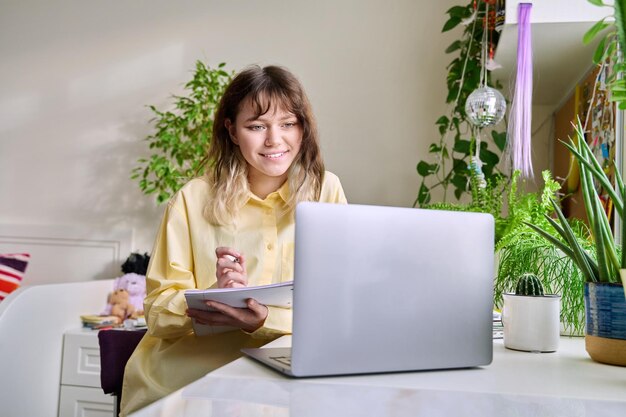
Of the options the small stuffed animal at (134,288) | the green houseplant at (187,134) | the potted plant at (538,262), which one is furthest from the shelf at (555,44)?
the small stuffed animal at (134,288)

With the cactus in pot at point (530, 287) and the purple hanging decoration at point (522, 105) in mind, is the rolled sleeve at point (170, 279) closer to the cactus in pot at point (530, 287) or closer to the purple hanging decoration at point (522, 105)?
the cactus in pot at point (530, 287)

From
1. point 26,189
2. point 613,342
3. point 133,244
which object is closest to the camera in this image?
point 613,342

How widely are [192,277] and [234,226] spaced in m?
0.13

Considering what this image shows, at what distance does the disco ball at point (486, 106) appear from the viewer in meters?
1.97

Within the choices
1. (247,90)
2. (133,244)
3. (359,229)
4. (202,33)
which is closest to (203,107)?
(202,33)

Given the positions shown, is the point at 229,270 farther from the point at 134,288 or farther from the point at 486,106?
the point at 134,288

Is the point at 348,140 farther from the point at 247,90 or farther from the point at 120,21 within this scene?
the point at 247,90

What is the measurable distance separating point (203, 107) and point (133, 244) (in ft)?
2.32

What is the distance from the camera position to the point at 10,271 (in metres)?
2.71

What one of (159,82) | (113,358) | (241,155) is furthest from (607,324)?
(159,82)

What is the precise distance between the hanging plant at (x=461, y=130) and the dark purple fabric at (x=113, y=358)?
1.36m

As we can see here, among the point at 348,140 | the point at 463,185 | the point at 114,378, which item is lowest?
the point at 114,378

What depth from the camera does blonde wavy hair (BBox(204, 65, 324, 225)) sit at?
142 centimetres

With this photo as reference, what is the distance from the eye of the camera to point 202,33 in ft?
10.1
